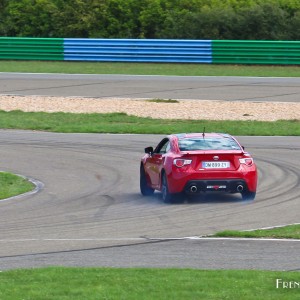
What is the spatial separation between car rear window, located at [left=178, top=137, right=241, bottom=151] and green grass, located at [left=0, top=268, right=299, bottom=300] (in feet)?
22.6

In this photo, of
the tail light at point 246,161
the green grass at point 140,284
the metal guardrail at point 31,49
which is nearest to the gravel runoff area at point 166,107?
the metal guardrail at point 31,49

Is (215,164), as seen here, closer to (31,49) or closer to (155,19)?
(31,49)

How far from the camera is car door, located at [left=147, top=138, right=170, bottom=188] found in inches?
703

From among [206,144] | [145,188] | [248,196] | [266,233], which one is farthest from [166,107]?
[266,233]

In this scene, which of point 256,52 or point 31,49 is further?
point 31,49

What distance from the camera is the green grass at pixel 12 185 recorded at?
61.0ft

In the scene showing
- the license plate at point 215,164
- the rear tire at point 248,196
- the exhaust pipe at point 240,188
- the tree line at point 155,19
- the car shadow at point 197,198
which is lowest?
the car shadow at point 197,198

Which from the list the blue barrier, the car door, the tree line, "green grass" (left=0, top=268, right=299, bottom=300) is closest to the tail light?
the car door

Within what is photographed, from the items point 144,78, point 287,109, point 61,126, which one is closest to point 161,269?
point 61,126

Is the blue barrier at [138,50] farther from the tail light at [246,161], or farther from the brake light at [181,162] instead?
the brake light at [181,162]

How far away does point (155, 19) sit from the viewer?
176 ft

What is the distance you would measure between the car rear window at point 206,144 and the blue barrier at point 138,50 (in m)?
27.5

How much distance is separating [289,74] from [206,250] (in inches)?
1205

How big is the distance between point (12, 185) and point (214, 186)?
186 inches
